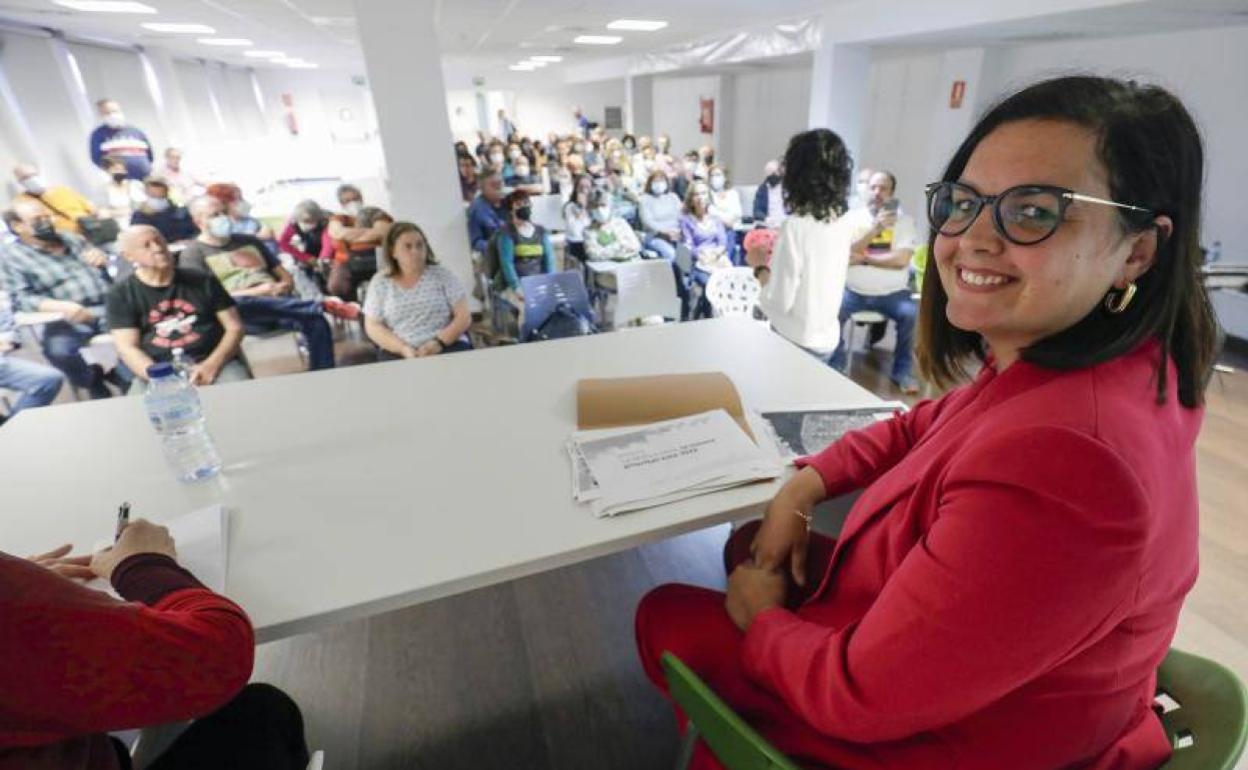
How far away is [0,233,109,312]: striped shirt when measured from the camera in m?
3.26

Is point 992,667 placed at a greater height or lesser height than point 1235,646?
greater

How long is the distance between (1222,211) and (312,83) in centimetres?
1787

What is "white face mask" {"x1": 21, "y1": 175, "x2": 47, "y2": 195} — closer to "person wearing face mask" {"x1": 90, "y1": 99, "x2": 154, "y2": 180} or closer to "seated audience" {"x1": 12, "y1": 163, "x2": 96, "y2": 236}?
"seated audience" {"x1": 12, "y1": 163, "x2": 96, "y2": 236}

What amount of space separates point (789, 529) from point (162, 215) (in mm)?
5518

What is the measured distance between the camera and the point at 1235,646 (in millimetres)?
1784

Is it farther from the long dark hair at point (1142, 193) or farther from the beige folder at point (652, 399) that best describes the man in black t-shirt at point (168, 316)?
the long dark hair at point (1142, 193)

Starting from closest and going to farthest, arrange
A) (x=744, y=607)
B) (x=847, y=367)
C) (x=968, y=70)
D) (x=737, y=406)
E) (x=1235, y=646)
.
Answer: (x=744, y=607), (x=737, y=406), (x=1235, y=646), (x=847, y=367), (x=968, y=70)

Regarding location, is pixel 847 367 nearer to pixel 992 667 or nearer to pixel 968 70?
pixel 992 667

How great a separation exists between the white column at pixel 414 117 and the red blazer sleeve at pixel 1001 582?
4284 mm

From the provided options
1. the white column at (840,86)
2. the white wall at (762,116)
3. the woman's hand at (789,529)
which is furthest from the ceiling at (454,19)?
the woman's hand at (789,529)

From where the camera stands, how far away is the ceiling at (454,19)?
554 centimetres

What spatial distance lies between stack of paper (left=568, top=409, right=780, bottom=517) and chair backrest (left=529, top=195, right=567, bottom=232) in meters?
4.85

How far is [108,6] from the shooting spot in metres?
5.52

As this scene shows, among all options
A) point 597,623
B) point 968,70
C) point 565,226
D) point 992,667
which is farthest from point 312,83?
point 992,667
